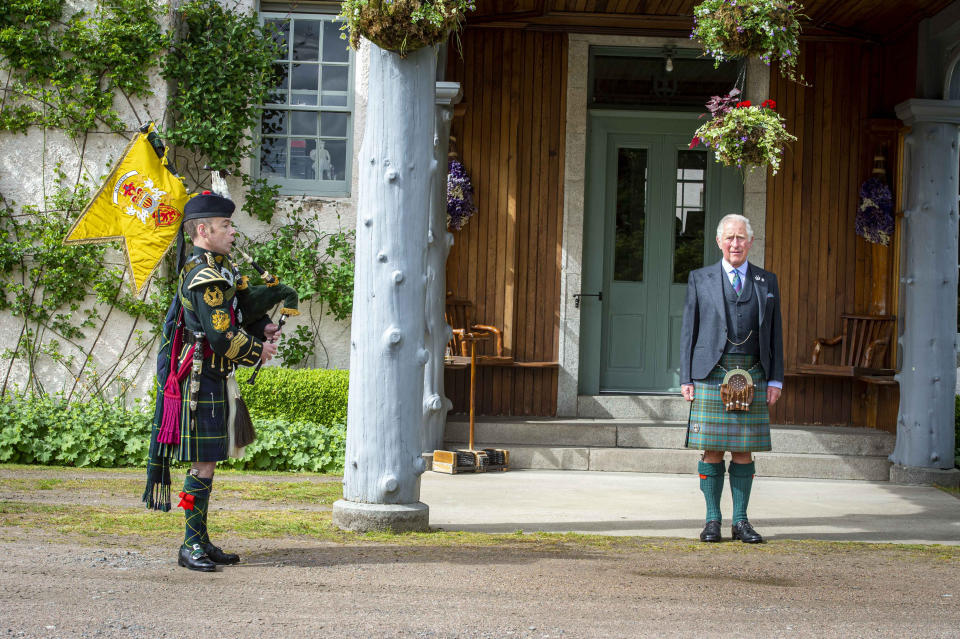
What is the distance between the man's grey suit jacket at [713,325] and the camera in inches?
215

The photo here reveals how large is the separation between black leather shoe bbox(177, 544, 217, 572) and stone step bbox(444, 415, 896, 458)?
13.3 ft

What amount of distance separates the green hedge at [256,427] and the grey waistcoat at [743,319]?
3557 millimetres

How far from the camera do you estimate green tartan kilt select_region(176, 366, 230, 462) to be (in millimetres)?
4336

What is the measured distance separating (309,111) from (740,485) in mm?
5672

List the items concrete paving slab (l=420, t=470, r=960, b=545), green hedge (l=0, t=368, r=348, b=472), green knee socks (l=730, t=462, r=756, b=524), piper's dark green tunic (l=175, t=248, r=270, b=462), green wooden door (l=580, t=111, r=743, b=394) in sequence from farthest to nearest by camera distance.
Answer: green wooden door (l=580, t=111, r=743, b=394), green hedge (l=0, t=368, r=348, b=472), concrete paving slab (l=420, t=470, r=960, b=545), green knee socks (l=730, t=462, r=756, b=524), piper's dark green tunic (l=175, t=248, r=270, b=462)

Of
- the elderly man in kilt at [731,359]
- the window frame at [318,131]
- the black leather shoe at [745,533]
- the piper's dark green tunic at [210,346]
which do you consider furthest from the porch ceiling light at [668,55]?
the piper's dark green tunic at [210,346]

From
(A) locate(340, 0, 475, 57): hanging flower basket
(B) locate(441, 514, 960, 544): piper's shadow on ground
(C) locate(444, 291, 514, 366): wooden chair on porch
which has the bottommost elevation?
(B) locate(441, 514, 960, 544): piper's shadow on ground

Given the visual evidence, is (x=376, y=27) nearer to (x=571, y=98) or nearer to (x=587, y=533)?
(x=587, y=533)

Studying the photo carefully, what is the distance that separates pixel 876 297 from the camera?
345 inches

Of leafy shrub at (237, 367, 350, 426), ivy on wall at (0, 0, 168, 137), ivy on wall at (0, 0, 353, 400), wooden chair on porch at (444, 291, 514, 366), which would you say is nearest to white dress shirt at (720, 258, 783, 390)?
wooden chair on porch at (444, 291, 514, 366)

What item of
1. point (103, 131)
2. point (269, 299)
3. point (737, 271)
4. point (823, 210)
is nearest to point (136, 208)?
point (103, 131)

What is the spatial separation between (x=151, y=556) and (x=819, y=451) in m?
5.72

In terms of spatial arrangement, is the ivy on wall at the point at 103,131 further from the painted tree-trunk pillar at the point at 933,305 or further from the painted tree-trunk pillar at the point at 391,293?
the painted tree-trunk pillar at the point at 933,305

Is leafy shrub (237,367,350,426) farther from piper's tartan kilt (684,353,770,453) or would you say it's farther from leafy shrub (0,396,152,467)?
piper's tartan kilt (684,353,770,453)
